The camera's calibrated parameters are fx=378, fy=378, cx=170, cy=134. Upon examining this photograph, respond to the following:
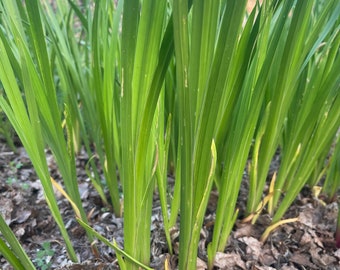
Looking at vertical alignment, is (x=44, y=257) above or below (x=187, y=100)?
below

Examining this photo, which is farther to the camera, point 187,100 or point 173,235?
point 173,235

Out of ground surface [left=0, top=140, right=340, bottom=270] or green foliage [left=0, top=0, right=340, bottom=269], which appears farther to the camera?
ground surface [left=0, top=140, right=340, bottom=270]

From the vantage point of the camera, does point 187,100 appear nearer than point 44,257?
Yes

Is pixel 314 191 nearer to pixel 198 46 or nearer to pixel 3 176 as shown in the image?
pixel 198 46

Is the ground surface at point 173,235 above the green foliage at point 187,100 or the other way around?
the other way around

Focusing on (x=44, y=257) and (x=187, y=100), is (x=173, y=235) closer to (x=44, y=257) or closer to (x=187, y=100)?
(x=44, y=257)

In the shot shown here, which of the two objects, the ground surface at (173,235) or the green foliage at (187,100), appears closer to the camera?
the green foliage at (187,100)

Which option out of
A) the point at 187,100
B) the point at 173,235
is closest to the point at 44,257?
the point at 173,235

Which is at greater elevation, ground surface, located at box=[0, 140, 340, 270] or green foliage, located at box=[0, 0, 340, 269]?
green foliage, located at box=[0, 0, 340, 269]

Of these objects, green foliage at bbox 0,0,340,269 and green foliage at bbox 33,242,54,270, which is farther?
green foliage at bbox 33,242,54,270
